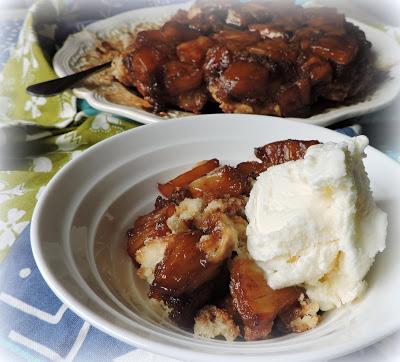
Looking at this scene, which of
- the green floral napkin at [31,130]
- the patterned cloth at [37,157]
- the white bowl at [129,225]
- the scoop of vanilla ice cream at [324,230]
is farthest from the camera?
the green floral napkin at [31,130]

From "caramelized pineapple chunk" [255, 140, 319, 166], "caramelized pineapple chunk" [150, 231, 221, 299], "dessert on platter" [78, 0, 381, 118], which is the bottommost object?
"dessert on platter" [78, 0, 381, 118]

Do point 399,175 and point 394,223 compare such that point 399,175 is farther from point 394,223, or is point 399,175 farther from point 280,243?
point 280,243

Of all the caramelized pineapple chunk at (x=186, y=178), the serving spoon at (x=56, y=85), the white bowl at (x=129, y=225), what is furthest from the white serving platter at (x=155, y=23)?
the caramelized pineapple chunk at (x=186, y=178)

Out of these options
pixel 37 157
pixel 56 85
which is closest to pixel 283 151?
pixel 37 157

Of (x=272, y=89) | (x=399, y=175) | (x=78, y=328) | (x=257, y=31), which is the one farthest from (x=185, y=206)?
(x=257, y=31)

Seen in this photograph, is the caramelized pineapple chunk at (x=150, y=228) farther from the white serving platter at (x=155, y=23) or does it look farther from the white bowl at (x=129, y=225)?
the white serving platter at (x=155, y=23)

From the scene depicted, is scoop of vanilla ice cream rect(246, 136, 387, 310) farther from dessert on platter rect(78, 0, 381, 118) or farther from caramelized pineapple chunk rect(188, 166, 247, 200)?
dessert on platter rect(78, 0, 381, 118)

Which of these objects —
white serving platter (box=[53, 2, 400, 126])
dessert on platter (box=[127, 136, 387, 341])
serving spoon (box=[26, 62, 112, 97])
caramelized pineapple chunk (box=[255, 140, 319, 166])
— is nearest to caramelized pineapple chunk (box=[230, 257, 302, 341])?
dessert on platter (box=[127, 136, 387, 341])
